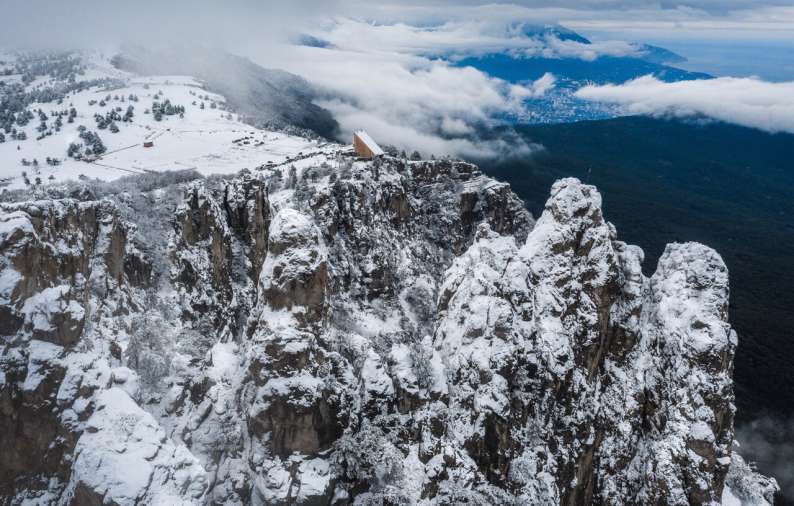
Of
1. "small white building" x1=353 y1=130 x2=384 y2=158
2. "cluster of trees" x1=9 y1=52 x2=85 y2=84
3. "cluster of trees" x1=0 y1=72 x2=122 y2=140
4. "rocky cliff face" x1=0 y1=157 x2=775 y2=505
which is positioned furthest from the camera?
"cluster of trees" x1=9 y1=52 x2=85 y2=84

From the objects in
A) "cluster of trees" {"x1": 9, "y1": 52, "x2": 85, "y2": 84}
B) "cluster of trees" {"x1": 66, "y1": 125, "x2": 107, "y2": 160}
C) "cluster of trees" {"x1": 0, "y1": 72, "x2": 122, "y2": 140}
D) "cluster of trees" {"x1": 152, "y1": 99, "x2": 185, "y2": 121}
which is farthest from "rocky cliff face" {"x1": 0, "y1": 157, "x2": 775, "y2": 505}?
"cluster of trees" {"x1": 9, "y1": 52, "x2": 85, "y2": 84}

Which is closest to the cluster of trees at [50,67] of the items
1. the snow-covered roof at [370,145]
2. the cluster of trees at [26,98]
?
the cluster of trees at [26,98]

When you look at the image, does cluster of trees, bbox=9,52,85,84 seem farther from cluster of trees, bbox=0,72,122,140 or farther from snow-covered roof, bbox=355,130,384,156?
snow-covered roof, bbox=355,130,384,156

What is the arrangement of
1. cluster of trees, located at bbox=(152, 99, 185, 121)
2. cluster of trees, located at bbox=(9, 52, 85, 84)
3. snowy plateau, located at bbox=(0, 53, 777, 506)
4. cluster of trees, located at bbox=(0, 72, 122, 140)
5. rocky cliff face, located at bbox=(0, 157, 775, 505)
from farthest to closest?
cluster of trees, located at bbox=(9, 52, 85, 84) < cluster of trees, located at bbox=(152, 99, 185, 121) < cluster of trees, located at bbox=(0, 72, 122, 140) < snowy plateau, located at bbox=(0, 53, 777, 506) < rocky cliff face, located at bbox=(0, 157, 775, 505)

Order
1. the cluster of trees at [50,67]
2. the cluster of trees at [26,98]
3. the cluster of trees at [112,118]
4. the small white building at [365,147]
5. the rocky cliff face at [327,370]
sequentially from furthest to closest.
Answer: the cluster of trees at [50,67] < the cluster of trees at [26,98] < the cluster of trees at [112,118] < the small white building at [365,147] < the rocky cliff face at [327,370]

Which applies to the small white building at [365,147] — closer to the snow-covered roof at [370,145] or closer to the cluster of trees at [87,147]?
the snow-covered roof at [370,145]

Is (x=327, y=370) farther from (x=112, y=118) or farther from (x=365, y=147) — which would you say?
(x=112, y=118)

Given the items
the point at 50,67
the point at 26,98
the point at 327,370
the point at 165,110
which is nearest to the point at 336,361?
the point at 327,370
